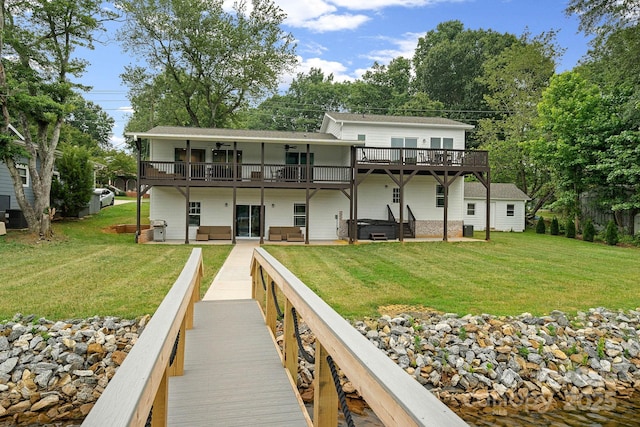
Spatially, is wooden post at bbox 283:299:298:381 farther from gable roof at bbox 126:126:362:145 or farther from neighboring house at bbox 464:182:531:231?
neighboring house at bbox 464:182:531:231

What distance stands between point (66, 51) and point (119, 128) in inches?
1683

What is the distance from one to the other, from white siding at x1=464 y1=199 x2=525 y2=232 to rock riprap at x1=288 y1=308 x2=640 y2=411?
19321 millimetres

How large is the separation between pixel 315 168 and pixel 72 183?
12.9 m

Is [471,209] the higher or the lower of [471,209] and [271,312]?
the higher

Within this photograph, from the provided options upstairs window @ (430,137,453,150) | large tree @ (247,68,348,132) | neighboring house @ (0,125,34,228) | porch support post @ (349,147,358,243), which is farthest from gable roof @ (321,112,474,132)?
large tree @ (247,68,348,132)

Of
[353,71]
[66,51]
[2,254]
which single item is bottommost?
[2,254]

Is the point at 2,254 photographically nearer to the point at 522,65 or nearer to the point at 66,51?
the point at 66,51

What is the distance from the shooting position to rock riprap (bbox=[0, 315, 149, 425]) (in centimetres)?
529

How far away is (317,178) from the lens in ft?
64.1

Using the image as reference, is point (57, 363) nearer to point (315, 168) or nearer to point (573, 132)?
point (315, 168)

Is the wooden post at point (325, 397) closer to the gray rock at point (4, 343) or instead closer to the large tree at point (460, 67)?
the gray rock at point (4, 343)

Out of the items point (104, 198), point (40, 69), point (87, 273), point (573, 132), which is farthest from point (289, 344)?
point (104, 198)

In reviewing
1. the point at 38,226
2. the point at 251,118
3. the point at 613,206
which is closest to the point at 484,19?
the point at 251,118

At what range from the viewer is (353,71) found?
5262cm
